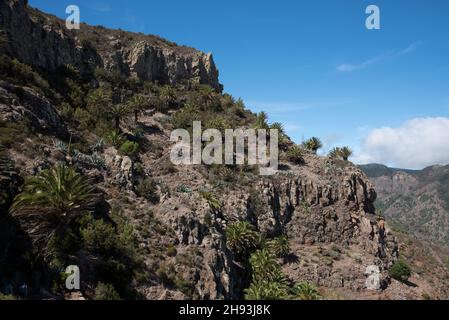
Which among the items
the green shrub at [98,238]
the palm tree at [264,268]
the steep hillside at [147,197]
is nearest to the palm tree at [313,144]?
the steep hillside at [147,197]

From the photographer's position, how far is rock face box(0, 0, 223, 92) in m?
50.2

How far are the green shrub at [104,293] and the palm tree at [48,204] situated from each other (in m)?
4.63

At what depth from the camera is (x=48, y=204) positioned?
22.8m

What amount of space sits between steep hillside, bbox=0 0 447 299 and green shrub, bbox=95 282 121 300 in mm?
75

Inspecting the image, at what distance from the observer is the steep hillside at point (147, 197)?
24.3m

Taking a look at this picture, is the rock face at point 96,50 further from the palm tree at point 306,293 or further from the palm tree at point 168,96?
the palm tree at point 306,293

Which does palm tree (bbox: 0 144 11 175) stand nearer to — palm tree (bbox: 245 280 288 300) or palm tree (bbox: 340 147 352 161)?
palm tree (bbox: 245 280 288 300)

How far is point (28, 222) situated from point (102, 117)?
29.5 meters

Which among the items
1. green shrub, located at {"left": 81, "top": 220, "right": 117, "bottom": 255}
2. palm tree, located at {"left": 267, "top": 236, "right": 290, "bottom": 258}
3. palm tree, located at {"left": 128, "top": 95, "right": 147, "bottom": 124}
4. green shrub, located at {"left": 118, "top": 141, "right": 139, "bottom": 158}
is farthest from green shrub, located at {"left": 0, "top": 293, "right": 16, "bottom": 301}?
palm tree, located at {"left": 128, "top": 95, "right": 147, "bottom": 124}

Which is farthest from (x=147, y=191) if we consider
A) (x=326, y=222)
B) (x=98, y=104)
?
(x=326, y=222)

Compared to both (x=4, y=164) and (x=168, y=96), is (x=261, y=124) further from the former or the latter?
(x=4, y=164)

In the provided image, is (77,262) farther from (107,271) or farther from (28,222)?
(28,222)

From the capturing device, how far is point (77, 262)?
2525cm
